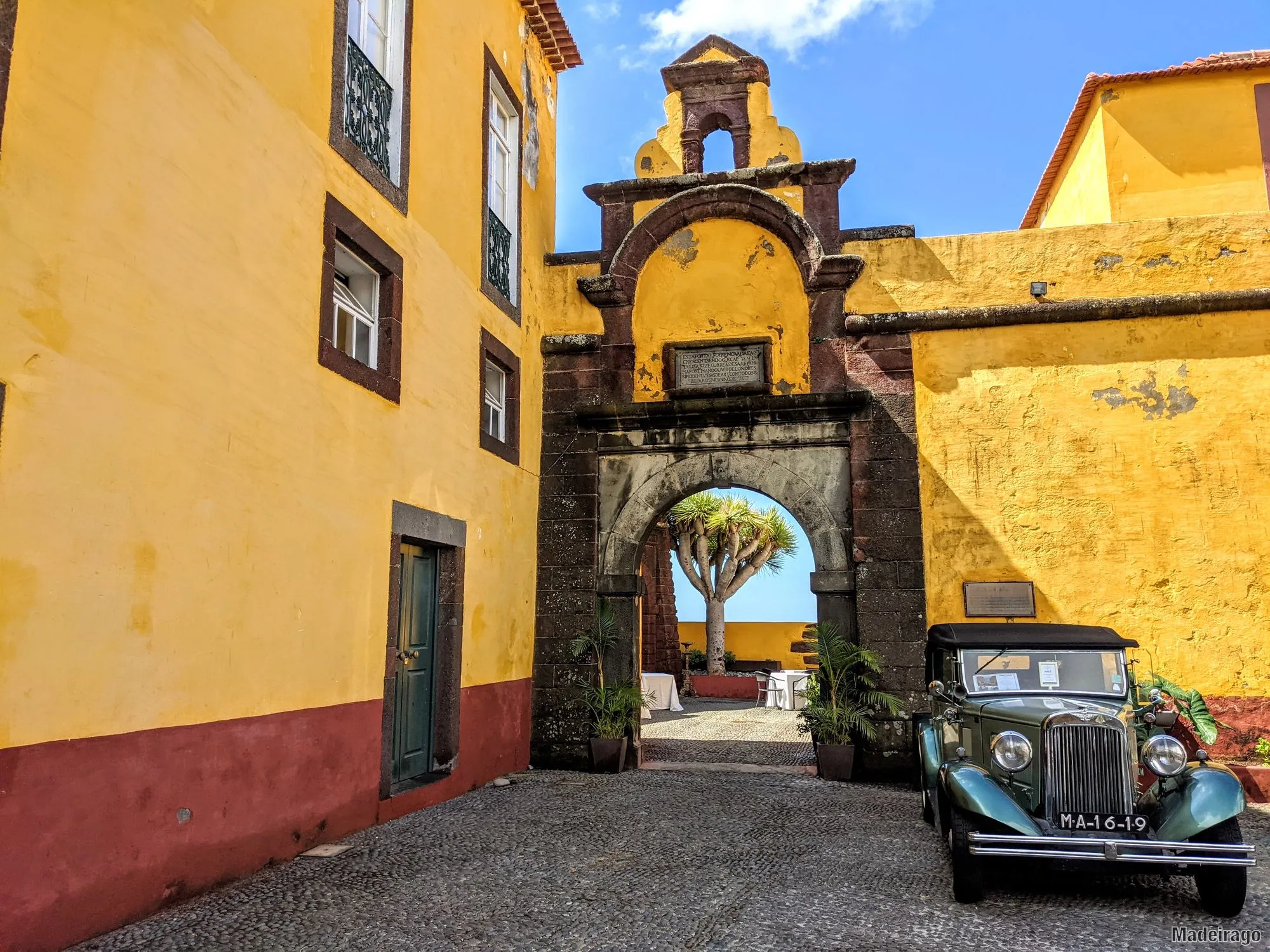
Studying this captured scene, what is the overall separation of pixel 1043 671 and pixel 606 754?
15.8 ft

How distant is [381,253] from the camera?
6828mm

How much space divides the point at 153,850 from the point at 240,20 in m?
4.59

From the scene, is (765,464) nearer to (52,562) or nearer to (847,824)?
(847,824)

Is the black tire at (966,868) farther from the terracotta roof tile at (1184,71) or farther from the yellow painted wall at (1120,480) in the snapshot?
the terracotta roof tile at (1184,71)

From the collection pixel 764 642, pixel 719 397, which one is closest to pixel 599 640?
pixel 719 397

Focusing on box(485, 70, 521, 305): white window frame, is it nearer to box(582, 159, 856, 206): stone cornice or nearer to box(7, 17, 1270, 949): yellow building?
box(7, 17, 1270, 949): yellow building

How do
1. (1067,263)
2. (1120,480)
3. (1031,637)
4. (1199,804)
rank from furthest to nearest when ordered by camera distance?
(1067,263) → (1120,480) → (1031,637) → (1199,804)

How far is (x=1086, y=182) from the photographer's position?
10.5 metres

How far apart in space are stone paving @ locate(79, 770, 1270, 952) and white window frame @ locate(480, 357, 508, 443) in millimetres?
3775

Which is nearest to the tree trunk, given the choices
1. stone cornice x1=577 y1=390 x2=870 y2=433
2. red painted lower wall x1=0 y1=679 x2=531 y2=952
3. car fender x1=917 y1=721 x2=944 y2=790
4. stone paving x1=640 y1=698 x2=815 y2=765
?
stone paving x1=640 y1=698 x2=815 y2=765

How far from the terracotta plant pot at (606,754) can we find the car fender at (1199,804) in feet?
17.9

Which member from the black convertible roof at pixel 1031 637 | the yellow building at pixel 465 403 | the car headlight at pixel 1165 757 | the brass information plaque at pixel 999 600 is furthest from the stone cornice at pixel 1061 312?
the car headlight at pixel 1165 757

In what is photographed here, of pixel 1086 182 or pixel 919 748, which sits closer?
pixel 919 748

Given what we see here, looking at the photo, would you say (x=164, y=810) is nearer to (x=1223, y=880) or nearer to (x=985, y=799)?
(x=985, y=799)
